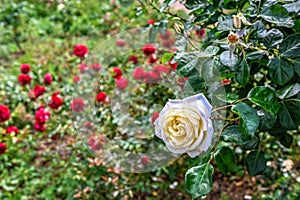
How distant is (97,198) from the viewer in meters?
1.91

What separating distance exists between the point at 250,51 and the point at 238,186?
122 cm

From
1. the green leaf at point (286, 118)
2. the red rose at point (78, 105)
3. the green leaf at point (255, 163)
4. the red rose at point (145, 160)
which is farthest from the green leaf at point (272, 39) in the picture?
the red rose at point (78, 105)

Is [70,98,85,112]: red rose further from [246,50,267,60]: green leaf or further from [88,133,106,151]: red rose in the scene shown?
[246,50,267,60]: green leaf

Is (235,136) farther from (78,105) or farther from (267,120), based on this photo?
(78,105)

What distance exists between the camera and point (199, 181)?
0.81m

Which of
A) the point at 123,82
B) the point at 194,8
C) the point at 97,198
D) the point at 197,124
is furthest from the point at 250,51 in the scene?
the point at 97,198

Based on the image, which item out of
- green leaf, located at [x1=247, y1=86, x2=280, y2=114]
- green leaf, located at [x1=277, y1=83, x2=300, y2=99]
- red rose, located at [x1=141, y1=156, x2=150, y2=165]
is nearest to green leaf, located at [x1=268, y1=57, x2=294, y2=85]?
green leaf, located at [x1=277, y1=83, x2=300, y2=99]

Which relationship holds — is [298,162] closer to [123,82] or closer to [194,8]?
[123,82]

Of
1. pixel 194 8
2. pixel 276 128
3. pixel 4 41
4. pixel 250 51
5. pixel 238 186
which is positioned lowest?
pixel 238 186

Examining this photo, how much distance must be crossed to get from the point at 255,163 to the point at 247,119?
44cm

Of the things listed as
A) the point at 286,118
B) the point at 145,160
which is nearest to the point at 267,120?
the point at 286,118

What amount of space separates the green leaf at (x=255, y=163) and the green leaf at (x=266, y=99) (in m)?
0.41

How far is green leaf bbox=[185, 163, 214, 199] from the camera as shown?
0.80 metres

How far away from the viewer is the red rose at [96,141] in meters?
1.88
